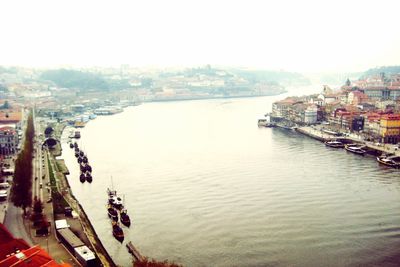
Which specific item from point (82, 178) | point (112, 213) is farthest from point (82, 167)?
point (112, 213)

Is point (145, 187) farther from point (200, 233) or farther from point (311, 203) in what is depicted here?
point (311, 203)

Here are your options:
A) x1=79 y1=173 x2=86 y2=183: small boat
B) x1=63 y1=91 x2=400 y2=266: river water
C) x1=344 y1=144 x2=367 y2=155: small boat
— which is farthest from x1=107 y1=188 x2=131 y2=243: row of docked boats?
x1=344 y1=144 x2=367 y2=155: small boat

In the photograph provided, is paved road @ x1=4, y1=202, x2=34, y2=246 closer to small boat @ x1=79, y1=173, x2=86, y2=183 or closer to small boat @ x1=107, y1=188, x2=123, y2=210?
small boat @ x1=107, y1=188, x2=123, y2=210

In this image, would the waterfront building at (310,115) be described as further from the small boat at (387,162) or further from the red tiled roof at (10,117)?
the red tiled roof at (10,117)

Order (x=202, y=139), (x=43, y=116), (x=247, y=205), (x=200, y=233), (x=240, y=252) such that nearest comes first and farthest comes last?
(x=240, y=252) < (x=200, y=233) < (x=247, y=205) < (x=202, y=139) < (x=43, y=116)

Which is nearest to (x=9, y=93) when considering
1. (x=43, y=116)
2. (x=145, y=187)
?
(x=43, y=116)

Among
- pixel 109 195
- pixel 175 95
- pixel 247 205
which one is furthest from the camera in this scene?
pixel 175 95

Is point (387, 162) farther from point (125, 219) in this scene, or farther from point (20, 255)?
point (20, 255)
